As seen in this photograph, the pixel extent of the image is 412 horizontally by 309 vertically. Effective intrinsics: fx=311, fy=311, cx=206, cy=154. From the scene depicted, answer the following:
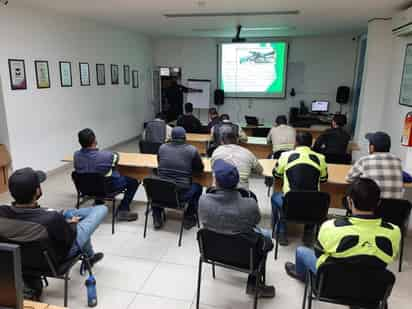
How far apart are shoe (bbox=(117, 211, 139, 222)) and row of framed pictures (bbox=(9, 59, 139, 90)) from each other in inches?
102

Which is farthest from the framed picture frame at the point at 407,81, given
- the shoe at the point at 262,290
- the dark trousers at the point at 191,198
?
the shoe at the point at 262,290

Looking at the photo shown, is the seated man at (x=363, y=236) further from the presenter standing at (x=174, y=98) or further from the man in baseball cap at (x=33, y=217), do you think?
the presenter standing at (x=174, y=98)

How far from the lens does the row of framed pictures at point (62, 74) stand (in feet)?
15.1

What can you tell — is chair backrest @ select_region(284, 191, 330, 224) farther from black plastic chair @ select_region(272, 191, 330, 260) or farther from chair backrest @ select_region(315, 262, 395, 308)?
chair backrest @ select_region(315, 262, 395, 308)

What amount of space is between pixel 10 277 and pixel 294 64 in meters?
9.09

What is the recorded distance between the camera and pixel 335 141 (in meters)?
4.41

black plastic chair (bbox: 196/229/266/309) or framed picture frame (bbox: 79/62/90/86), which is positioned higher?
framed picture frame (bbox: 79/62/90/86)

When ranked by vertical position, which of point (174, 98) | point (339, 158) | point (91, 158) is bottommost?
point (339, 158)

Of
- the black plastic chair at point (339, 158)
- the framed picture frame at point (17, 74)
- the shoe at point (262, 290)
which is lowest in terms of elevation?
the shoe at point (262, 290)

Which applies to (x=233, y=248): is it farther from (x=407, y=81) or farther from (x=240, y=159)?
(x=407, y=81)

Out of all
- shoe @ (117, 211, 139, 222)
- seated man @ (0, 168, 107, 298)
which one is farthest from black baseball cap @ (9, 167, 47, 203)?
shoe @ (117, 211, 139, 222)

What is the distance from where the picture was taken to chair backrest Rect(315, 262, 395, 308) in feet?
5.58

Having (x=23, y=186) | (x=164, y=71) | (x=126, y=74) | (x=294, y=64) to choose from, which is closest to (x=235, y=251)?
(x=23, y=186)

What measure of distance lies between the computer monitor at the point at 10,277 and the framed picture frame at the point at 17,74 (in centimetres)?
418
